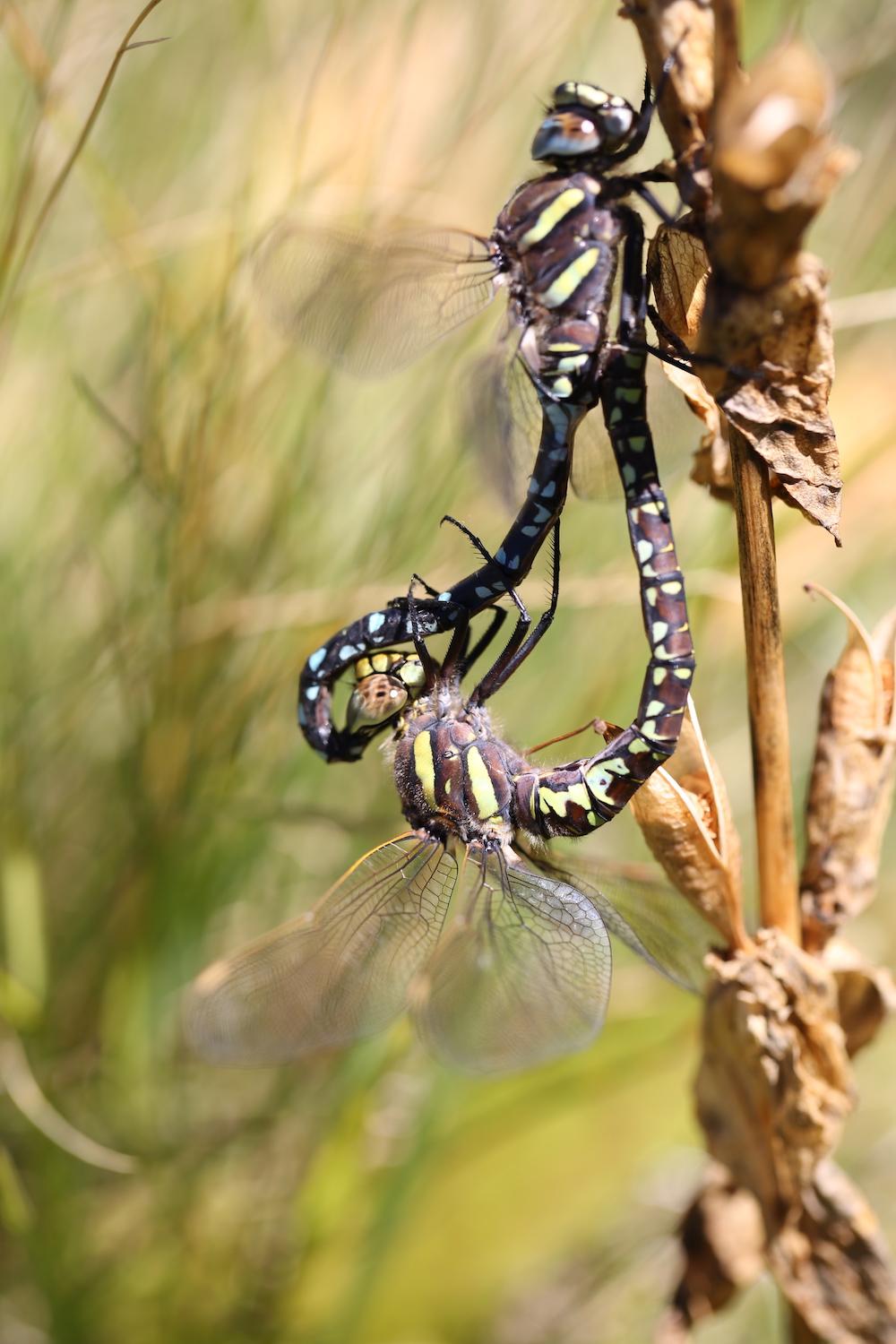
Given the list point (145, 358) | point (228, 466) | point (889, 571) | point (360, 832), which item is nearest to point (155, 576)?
point (228, 466)

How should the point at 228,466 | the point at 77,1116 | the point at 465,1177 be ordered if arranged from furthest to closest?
the point at 465,1177
the point at 77,1116
the point at 228,466

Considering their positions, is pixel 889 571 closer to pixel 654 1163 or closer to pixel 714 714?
pixel 714 714

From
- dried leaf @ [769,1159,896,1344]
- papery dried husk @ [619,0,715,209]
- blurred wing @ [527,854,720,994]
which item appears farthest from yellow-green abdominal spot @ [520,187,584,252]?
dried leaf @ [769,1159,896,1344]

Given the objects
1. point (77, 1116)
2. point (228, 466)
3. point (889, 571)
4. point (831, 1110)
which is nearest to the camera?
point (831, 1110)

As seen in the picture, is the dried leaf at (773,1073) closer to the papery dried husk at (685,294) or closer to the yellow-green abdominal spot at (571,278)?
the papery dried husk at (685,294)

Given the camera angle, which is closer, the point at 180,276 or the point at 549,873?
the point at 549,873

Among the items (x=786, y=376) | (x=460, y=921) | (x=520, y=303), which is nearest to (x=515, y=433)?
(x=520, y=303)

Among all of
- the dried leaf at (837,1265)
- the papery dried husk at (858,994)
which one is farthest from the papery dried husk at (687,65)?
the dried leaf at (837,1265)

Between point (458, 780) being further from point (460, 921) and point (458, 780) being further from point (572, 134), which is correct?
point (572, 134)
